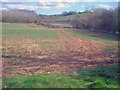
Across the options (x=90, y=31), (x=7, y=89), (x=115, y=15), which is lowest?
(x=7, y=89)

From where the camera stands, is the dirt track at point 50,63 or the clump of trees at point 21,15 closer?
the dirt track at point 50,63

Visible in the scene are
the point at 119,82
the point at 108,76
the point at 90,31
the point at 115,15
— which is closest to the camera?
the point at 119,82

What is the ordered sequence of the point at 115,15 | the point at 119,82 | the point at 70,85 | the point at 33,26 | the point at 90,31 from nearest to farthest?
the point at 70,85, the point at 119,82, the point at 115,15, the point at 90,31, the point at 33,26

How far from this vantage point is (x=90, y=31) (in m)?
40.6

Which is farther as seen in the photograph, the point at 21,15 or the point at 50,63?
the point at 21,15

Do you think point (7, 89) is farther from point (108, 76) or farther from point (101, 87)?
point (108, 76)

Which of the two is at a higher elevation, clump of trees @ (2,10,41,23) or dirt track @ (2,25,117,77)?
clump of trees @ (2,10,41,23)

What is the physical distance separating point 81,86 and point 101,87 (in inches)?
26.3

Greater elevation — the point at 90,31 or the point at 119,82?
the point at 90,31

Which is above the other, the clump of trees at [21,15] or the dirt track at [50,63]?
the clump of trees at [21,15]

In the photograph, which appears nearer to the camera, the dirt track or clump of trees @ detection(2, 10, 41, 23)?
the dirt track

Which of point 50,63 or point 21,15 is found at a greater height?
point 21,15

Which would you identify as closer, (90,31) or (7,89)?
(7,89)

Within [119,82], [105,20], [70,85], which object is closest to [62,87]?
[70,85]
